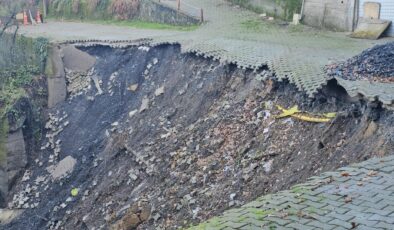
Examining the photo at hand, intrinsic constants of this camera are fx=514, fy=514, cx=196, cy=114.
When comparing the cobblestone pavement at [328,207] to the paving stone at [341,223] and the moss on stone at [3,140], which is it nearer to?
the paving stone at [341,223]

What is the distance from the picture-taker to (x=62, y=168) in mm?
12562

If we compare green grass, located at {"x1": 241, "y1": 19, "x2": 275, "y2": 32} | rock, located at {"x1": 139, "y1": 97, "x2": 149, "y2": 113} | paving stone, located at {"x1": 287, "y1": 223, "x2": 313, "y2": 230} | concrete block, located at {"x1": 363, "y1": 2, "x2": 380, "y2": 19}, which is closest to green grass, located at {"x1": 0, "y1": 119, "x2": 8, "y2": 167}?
rock, located at {"x1": 139, "y1": 97, "x2": 149, "y2": 113}

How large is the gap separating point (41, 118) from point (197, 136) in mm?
→ 5902

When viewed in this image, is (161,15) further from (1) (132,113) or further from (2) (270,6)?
(1) (132,113)

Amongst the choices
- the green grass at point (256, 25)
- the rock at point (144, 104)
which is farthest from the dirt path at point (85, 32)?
the rock at point (144, 104)

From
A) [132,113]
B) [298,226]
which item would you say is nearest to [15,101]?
[132,113]

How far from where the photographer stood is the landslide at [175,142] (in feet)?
26.2

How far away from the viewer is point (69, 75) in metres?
15.1

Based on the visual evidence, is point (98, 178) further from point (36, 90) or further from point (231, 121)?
point (36, 90)

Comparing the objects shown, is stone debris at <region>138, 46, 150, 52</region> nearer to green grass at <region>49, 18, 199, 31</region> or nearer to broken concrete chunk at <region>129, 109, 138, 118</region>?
broken concrete chunk at <region>129, 109, 138, 118</region>

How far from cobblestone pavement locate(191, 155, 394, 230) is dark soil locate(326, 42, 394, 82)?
11.4 ft

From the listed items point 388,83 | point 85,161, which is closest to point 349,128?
point 388,83

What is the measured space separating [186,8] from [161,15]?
2.95ft

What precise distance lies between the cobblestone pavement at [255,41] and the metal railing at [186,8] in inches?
1.3
